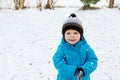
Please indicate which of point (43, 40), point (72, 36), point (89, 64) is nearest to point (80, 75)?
point (89, 64)

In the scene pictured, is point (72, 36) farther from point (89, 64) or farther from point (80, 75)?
point (80, 75)

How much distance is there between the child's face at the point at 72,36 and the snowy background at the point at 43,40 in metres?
3.32

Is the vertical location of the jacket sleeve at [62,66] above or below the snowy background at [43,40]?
above

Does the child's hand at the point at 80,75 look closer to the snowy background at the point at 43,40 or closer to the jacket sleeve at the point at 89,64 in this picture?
the jacket sleeve at the point at 89,64

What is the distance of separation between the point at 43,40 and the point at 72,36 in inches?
238

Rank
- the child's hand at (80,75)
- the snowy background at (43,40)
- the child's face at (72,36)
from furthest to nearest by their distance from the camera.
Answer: the snowy background at (43,40) < the child's face at (72,36) < the child's hand at (80,75)

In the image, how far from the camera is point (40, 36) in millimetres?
10172

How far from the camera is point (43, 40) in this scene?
31.9 feet

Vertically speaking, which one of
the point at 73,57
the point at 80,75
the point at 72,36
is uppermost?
the point at 72,36

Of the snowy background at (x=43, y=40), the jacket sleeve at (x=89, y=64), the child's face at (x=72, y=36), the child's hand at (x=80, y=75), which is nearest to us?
the child's hand at (x=80, y=75)

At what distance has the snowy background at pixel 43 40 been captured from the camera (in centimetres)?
736

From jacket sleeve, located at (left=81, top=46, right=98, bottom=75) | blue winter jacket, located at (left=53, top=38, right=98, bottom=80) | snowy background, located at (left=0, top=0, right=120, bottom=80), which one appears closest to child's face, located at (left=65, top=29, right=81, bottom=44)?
blue winter jacket, located at (left=53, top=38, right=98, bottom=80)

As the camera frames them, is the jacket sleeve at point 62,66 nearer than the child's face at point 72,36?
Yes

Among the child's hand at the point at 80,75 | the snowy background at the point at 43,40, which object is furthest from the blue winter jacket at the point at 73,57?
the snowy background at the point at 43,40
